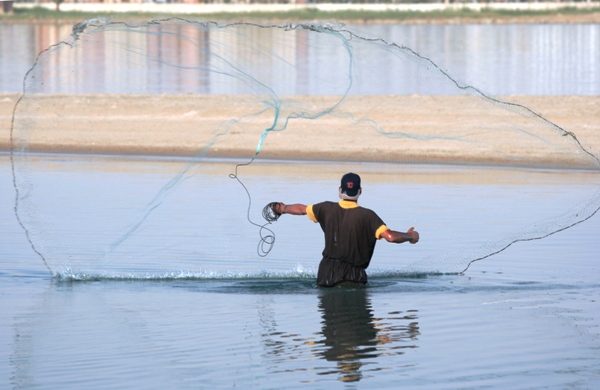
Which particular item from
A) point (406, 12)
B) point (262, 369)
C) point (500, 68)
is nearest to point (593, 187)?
point (262, 369)

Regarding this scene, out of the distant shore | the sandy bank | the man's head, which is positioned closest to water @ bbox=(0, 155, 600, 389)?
the man's head

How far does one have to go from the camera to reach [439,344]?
955cm

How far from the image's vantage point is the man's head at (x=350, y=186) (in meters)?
10.5

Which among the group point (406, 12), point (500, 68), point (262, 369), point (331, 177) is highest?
point (406, 12)

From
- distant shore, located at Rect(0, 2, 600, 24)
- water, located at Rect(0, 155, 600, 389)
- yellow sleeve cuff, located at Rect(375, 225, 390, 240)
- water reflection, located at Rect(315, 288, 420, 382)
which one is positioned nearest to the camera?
water, located at Rect(0, 155, 600, 389)

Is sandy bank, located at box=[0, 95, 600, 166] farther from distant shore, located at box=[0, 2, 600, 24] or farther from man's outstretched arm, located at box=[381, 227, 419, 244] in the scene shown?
distant shore, located at box=[0, 2, 600, 24]

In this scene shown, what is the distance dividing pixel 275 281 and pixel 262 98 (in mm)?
1908

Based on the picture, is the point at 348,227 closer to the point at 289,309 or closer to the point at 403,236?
the point at 403,236

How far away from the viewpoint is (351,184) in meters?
10.5

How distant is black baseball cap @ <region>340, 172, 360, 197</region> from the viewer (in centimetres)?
1049

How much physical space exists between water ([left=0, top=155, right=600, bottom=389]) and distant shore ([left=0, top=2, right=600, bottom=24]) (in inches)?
2944

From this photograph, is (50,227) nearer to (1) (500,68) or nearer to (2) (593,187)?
(2) (593,187)

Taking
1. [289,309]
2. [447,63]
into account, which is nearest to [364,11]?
[447,63]

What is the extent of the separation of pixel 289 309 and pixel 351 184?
47.3 inches
